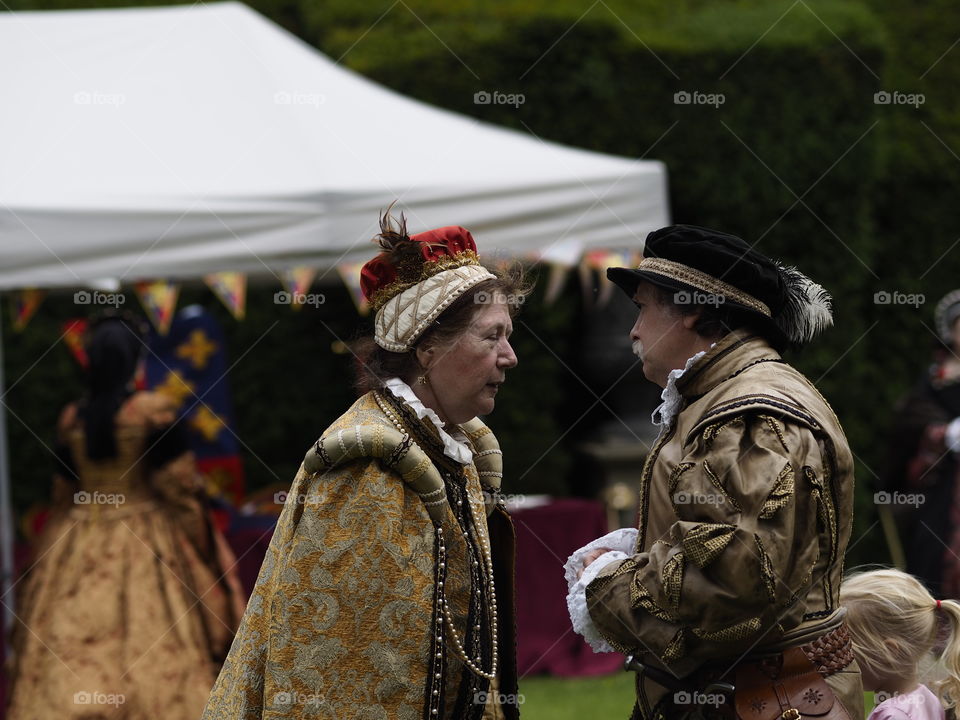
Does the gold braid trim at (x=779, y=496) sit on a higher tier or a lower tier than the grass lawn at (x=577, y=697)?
higher

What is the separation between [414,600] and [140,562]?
2583 millimetres

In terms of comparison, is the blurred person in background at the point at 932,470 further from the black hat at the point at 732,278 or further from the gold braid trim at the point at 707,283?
the gold braid trim at the point at 707,283

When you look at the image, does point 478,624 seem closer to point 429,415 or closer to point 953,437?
point 429,415

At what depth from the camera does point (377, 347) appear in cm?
250

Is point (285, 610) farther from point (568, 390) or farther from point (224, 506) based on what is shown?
point (568, 390)

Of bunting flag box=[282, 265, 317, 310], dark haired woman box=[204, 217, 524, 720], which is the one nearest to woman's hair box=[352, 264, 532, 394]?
dark haired woman box=[204, 217, 524, 720]

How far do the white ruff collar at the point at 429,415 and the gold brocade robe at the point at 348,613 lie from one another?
8 centimetres

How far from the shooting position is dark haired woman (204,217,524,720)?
2180 millimetres

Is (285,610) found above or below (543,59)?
below

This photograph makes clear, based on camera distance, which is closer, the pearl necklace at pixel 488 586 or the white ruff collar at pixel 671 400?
the pearl necklace at pixel 488 586

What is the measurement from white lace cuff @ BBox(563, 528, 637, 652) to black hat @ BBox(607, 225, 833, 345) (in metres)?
0.54

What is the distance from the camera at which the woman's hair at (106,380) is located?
453 centimetres

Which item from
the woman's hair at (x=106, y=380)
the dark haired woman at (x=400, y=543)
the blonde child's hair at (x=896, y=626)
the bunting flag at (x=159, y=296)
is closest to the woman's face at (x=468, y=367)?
the dark haired woman at (x=400, y=543)

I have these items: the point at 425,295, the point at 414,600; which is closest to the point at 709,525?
the point at 414,600
